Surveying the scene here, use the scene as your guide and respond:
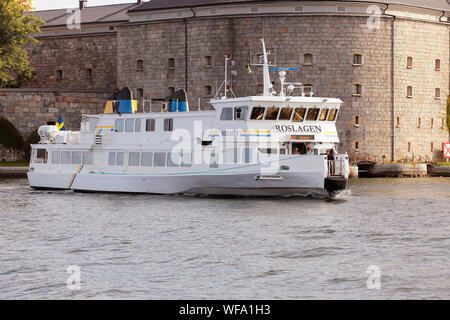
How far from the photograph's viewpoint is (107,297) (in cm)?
1777

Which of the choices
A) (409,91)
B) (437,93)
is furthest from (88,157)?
(437,93)

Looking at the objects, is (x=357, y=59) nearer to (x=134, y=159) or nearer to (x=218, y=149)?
(x=134, y=159)

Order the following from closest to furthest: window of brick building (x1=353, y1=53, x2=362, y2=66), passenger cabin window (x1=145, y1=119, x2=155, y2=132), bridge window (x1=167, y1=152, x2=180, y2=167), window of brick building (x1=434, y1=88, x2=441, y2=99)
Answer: bridge window (x1=167, y1=152, x2=180, y2=167)
passenger cabin window (x1=145, y1=119, x2=155, y2=132)
window of brick building (x1=353, y1=53, x2=362, y2=66)
window of brick building (x1=434, y1=88, x2=441, y2=99)

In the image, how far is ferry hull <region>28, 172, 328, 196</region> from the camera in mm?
34438

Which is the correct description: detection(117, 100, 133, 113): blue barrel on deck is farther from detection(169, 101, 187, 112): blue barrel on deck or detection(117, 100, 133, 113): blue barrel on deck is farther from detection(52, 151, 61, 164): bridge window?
detection(52, 151, 61, 164): bridge window

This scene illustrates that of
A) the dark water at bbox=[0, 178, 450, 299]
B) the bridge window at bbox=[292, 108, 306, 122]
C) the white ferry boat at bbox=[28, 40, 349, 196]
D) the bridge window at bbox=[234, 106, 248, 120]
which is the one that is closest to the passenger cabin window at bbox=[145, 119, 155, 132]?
the white ferry boat at bbox=[28, 40, 349, 196]

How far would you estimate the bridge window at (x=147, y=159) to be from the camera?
37.9m

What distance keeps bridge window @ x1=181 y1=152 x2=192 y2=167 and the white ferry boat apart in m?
0.04

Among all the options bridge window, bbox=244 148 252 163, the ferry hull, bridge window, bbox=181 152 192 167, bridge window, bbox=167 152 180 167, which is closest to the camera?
the ferry hull

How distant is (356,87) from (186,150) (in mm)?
26550

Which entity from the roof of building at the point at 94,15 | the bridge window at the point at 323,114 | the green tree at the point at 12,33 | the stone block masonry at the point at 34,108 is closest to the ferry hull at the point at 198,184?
the bridge window at the point at 323,114

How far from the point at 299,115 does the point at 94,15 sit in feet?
146

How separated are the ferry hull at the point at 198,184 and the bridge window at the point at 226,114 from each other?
231 cm
